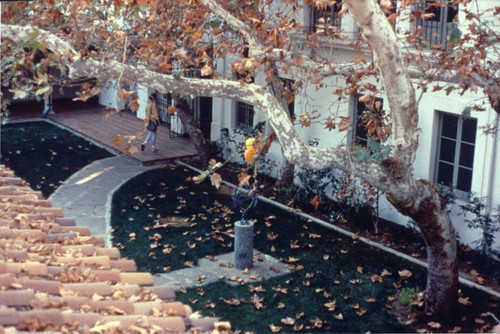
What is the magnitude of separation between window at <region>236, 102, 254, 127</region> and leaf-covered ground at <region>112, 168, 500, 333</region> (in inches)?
123

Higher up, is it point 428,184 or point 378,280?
point 428,184

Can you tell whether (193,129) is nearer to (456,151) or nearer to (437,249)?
(456,151)

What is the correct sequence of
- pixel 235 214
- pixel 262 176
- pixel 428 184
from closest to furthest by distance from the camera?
1. pixel 428 184
2. pixel 235 214
3. pixel 262 176

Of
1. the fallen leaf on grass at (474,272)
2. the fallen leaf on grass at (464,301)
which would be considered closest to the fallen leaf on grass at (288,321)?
the fallen leaf on grass at (464,301)

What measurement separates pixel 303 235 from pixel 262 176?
172 inches

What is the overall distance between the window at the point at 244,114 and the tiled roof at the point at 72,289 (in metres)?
12.0

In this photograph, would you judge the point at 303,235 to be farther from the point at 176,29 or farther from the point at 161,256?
the point at 176,29

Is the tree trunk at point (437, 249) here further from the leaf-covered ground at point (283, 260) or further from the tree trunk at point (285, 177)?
the tree trunk at point (285, 177)

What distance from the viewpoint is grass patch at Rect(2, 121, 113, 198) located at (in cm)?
1784

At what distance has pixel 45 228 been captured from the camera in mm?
7059

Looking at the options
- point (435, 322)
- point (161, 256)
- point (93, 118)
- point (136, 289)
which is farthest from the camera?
point (93, 118)

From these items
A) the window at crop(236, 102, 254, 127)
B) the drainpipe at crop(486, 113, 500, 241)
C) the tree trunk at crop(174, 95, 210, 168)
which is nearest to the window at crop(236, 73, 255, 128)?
the window at crop(236, 102, 254, 127)

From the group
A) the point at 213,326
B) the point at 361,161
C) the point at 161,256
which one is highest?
the point at 361,161

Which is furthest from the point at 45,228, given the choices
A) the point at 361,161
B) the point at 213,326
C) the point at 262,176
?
the point at 262,176
